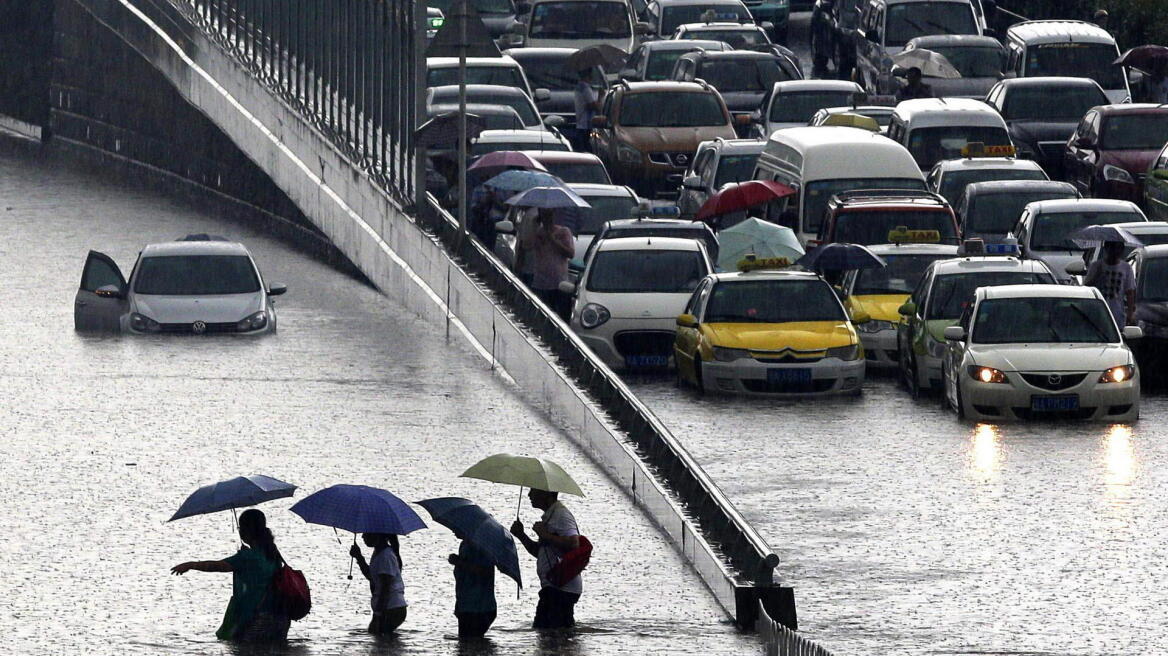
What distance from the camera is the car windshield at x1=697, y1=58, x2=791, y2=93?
44469 millimetres

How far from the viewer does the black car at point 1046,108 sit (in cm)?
3922

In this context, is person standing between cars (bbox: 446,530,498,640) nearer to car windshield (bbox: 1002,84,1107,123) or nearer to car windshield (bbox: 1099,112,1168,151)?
car windshield (bbox: 1099,112,1168,151)

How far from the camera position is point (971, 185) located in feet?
106

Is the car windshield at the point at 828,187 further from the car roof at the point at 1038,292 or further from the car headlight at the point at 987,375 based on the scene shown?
the car headlight at the point at 987,375

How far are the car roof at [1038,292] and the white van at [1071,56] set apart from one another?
60.6ft

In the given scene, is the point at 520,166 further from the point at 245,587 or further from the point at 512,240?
the point at 245,587

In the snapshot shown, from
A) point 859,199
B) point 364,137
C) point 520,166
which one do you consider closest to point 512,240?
point 520,166

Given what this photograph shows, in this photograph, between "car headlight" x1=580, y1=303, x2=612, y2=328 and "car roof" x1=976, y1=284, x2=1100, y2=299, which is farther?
"car headlight" x1=580, y1=303, x2=612, y2=328

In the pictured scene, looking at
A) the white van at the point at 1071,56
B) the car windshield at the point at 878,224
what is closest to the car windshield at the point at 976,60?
the white van at the point at 1071,56

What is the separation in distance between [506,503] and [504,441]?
321cm

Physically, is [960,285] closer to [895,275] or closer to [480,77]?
[895,275]

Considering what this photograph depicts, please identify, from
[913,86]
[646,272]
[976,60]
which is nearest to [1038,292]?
[646,272]

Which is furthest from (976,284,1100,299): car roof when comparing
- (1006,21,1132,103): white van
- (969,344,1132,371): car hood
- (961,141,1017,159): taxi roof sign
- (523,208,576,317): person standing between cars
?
(1006,21,1132,103): white van

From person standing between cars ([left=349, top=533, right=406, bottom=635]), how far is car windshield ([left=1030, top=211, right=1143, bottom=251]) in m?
15.3
